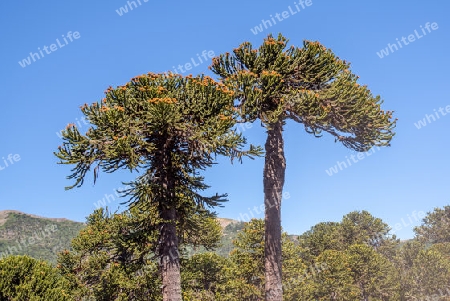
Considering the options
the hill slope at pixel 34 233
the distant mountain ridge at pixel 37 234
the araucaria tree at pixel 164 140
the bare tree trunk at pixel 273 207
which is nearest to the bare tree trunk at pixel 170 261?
the araucaria tree at pixel 164 140

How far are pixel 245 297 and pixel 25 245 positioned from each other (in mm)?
113657

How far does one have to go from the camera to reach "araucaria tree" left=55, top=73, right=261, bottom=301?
433 inches

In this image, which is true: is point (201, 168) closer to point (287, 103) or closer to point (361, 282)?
point (287, 103)

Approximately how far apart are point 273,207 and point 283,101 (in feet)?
13.4

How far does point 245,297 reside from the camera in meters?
27.8

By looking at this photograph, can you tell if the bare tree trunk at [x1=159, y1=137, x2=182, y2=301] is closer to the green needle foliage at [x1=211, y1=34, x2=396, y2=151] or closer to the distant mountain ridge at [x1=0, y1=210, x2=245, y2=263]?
the green needle foliage at [x1=211, y1=34, x2=396, y2=151]

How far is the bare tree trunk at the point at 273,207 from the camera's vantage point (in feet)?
39.9

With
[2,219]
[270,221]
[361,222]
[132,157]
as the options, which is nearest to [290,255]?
[270,221]

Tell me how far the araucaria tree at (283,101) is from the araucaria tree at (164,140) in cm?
138

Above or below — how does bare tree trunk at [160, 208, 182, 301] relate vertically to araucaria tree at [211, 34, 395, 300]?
below

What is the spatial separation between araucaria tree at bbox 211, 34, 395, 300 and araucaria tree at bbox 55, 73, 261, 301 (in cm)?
138

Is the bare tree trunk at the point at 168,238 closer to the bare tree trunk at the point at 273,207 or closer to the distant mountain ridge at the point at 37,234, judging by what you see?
the bare tree trunk at the point at 273,207

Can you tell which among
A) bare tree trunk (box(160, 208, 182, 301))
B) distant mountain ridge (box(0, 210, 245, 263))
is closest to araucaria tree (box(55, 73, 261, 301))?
bare tree trunk (box(160, 208, 182, 301))

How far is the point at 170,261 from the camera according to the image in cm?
1157
